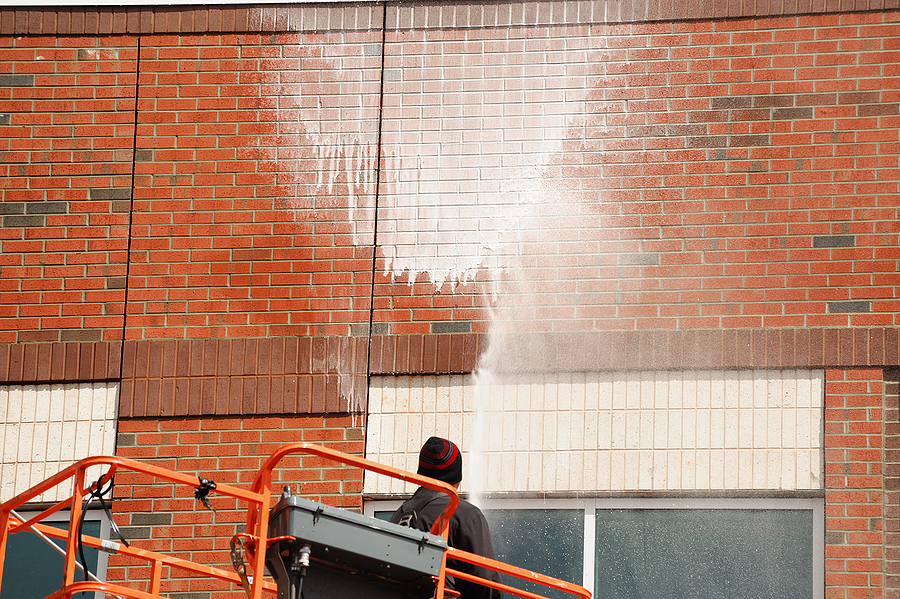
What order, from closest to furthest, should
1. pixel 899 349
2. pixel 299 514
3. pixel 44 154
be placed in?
pixel 299 514
pixel 899 349
pixel 44 154

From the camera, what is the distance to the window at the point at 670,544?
679 cm

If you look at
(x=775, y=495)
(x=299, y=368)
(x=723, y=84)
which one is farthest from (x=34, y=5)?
(x=775, y=495)

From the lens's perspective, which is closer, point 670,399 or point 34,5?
point 670,399

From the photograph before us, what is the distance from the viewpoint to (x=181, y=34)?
26.5 feet

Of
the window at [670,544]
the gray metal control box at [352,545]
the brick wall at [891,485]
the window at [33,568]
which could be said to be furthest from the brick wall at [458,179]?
the gray metal control box at [352,545]

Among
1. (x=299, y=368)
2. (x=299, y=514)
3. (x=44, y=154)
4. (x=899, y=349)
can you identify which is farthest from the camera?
(x=44, y=154)

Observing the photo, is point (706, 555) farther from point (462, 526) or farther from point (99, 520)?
point (99, 520)

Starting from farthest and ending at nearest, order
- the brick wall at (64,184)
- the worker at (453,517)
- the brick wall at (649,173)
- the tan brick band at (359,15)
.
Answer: the brick wall at (64,184) → the tan brick band at (359,15) → the brick wall at (649,173) → the worker at (453,517)

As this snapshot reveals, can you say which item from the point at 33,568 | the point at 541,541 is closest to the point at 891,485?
the point at 541,541

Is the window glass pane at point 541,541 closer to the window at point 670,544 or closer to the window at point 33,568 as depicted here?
the window at point 670,544

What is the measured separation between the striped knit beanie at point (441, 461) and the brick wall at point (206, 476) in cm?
223

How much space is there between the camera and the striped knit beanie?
202 inches

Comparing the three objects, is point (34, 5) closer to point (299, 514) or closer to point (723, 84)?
point (723, 84)

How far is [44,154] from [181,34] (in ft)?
4.33
